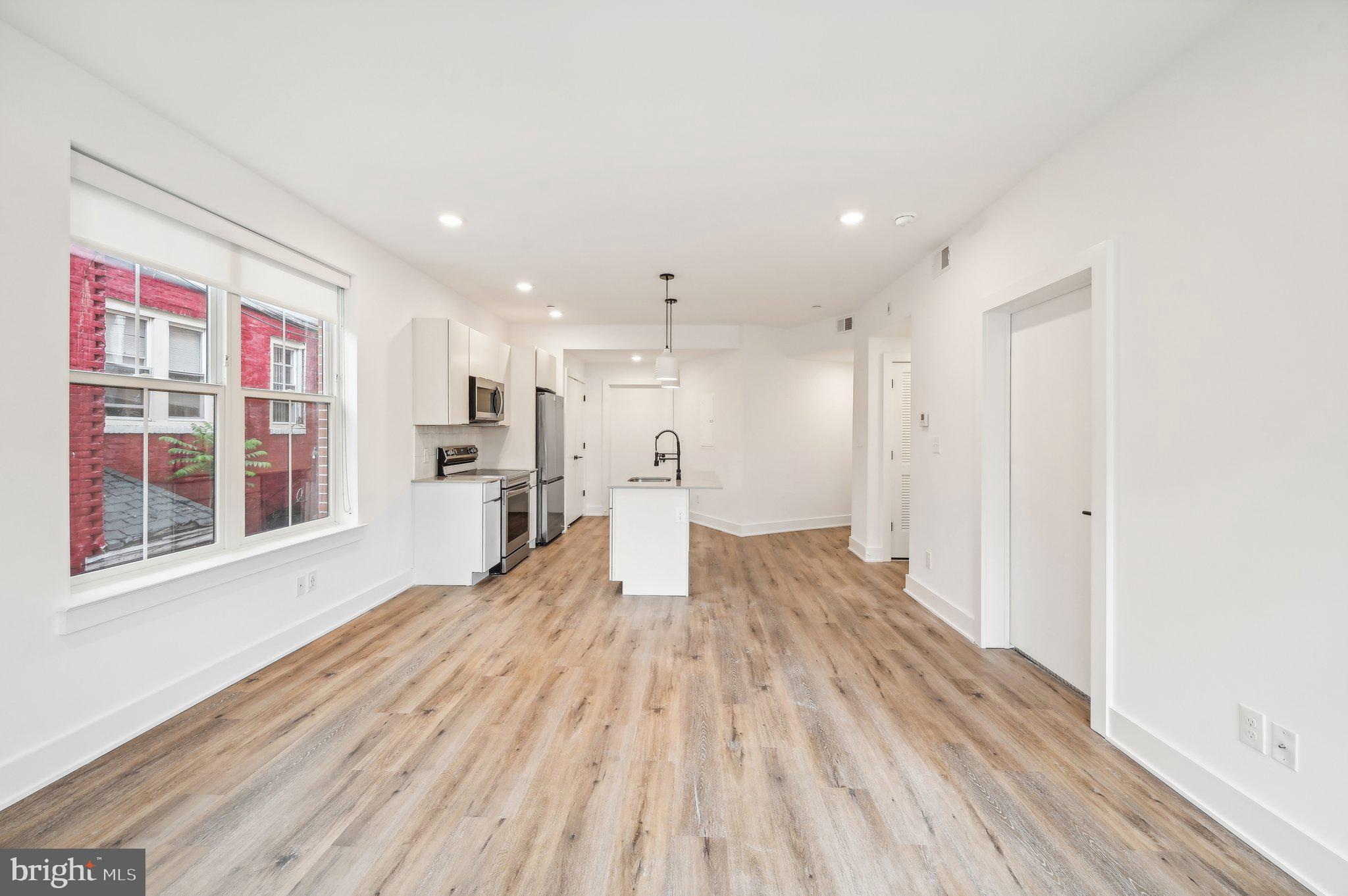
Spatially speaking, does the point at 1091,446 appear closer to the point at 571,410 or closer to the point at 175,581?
the point at 175,581

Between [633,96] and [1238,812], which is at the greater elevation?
[633,96]

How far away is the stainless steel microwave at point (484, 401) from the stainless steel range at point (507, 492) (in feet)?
1.22

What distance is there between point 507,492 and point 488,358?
127cm

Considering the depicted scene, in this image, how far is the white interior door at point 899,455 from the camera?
17.7 ft

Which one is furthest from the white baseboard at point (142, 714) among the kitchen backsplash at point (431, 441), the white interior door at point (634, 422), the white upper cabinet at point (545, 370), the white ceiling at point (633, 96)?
the white interior door at point (634, 422)

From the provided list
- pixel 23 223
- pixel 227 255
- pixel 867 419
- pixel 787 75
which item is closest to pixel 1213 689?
pixel 787 75

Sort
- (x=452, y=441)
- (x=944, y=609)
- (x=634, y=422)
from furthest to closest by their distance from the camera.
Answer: (x=634, y=422) → (x=452, y=441) → (x=944, y=609)

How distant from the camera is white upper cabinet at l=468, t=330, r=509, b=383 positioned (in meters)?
4.62

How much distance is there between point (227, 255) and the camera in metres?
2.72

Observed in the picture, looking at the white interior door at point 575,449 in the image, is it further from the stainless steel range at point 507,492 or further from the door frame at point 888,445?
the door frame at point 888,445

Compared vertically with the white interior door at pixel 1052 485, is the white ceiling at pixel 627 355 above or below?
above

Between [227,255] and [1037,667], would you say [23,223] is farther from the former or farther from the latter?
[1037,667]

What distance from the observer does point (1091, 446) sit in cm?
237

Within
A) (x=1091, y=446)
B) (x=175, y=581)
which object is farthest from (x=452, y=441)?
(x=1091, y=446)
